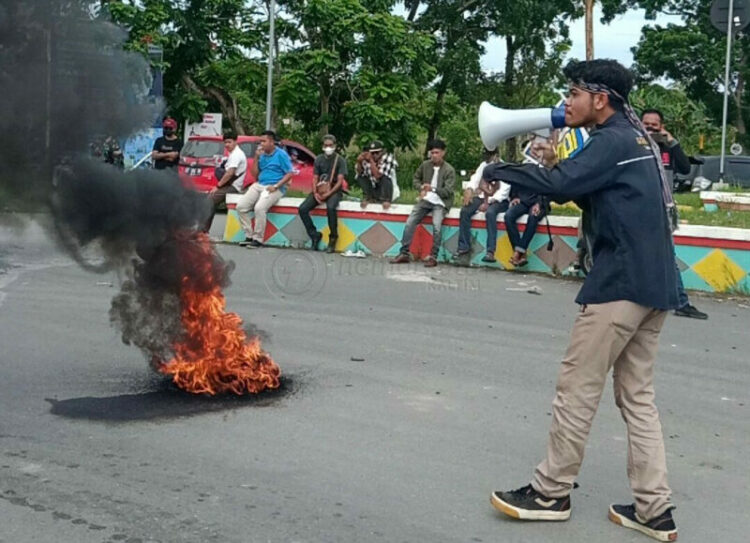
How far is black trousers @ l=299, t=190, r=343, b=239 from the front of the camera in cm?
1344

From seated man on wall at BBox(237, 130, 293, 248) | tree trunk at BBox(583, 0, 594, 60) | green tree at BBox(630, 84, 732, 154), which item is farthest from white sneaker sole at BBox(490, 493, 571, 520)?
green tree at BBox(630, 84, 732, 154)

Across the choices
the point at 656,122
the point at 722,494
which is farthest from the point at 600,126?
the point at 656,122

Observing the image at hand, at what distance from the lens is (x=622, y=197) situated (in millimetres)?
4094

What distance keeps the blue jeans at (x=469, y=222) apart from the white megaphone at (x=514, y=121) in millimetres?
7598

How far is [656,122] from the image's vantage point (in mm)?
9398

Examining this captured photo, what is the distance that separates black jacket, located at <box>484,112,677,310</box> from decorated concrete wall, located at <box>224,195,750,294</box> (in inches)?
281

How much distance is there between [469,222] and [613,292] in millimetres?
8219

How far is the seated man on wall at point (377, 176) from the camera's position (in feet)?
45.9

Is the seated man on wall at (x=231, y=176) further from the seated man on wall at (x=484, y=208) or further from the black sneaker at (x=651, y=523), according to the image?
the black sneaker at (x=651, y=523)

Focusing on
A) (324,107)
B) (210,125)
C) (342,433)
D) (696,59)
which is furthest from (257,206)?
(696,59)

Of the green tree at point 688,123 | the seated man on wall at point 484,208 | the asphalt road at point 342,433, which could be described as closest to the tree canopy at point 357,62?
the green tree at point 688,123

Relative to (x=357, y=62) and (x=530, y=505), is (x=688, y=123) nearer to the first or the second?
(x=357, y=62)

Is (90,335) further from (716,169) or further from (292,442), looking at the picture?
(716,169)

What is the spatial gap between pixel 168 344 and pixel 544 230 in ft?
21.6
